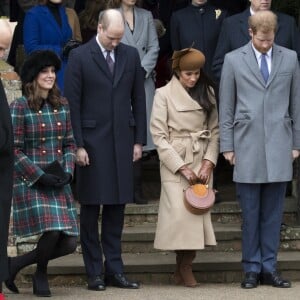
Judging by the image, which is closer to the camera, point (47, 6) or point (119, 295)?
point (119, 295)

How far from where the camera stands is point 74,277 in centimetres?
1102

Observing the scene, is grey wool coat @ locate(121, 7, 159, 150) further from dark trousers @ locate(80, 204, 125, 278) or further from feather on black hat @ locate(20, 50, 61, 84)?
feather on black hat @ locate(20, 50, 61, 84)

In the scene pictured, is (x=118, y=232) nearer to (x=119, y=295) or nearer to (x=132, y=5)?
(x=119, y=295)

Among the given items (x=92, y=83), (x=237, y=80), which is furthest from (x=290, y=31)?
(x=92, y=83)

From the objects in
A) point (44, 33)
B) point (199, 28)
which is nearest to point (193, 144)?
point (199, 28)

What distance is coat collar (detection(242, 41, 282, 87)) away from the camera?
34.7 feet

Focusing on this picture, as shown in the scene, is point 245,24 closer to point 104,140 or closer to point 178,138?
point 178,138

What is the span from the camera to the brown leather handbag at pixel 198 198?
10.6 m

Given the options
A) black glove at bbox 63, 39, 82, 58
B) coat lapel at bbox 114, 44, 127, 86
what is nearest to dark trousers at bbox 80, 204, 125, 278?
coat lapel at bbox 114, 44, 127, 86

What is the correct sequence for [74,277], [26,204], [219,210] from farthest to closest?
[219,210], [74,277], [26,204]

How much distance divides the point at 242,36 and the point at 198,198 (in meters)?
1.50

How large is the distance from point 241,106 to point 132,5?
2003 millimetres

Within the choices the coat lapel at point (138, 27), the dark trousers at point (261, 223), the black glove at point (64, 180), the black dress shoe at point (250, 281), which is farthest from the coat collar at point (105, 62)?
the black dress shoe at point (250, 281)

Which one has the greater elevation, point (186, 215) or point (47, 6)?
point (47, 6)
